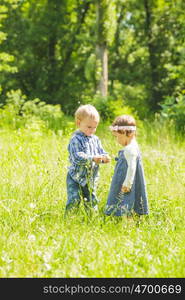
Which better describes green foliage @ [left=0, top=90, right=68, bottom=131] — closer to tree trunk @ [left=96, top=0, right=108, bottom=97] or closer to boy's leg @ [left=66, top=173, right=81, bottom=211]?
tree trunk @ [left=96, top=0, right=108, bottom=97]

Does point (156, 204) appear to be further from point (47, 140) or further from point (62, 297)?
point (47, 140)

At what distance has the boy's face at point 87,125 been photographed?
4.04m

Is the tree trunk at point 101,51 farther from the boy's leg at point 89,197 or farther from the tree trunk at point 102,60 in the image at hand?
the boy's leg at point 89,197

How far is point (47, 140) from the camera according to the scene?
737cm

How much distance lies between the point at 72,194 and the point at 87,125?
27.2 inches

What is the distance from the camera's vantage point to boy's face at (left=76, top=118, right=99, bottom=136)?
13.3 feet

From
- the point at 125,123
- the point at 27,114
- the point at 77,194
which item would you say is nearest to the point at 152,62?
the point at 27,114

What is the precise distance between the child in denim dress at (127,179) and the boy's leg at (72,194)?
31 centimetres

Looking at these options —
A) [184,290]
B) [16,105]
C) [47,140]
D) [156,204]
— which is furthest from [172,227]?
[16,105]

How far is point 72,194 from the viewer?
417cm

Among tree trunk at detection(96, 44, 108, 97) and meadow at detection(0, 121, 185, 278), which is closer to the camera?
meadow at detection(0, 121, 185, 278)

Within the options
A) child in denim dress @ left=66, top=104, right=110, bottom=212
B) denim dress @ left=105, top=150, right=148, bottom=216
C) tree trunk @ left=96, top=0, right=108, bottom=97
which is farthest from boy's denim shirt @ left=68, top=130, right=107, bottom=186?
tree trunk @ left=96, top=0, right=108, bottom=97

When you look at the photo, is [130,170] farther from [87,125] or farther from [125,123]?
[87,125]

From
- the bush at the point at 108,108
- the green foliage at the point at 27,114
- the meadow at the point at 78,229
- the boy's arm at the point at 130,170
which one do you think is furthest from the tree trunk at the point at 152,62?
the boy's arm at the point at 130,170
